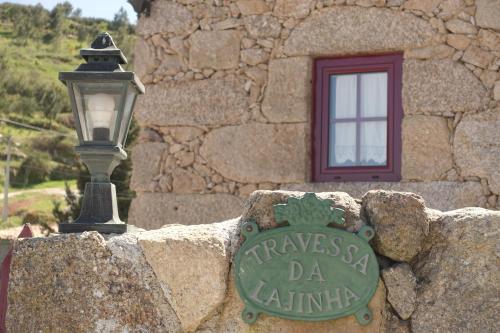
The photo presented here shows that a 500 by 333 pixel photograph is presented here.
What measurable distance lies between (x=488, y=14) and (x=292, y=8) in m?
1.51

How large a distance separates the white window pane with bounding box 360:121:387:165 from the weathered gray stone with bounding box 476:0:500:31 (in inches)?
40.7

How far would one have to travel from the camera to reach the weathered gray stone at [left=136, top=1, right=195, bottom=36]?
6.21 m

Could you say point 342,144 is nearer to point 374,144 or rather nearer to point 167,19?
point 374,144

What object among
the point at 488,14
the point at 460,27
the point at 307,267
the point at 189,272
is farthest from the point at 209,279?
the point at 488,14

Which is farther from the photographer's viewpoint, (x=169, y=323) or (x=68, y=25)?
(x=68, y=25)

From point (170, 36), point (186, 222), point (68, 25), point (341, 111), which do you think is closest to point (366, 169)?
point (341, 111)

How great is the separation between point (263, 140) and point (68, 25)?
41.7 m

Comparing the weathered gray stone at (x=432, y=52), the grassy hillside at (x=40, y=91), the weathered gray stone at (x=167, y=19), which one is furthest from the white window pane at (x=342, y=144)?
the grassy hillside at (x=40, y=91)

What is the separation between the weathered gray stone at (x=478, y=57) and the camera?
17.5 feet

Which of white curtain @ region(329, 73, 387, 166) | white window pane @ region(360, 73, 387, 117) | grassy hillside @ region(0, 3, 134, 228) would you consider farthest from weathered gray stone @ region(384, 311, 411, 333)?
grassy hillside @ region(0, 3, 134, 228)

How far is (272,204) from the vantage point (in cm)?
313

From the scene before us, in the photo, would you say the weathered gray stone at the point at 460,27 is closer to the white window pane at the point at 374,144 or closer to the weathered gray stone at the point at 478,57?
the weathered gray stone at the point at 478,57

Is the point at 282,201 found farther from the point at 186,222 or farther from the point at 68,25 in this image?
the point at 68,25

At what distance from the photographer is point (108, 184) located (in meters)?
3.38
